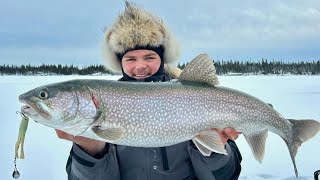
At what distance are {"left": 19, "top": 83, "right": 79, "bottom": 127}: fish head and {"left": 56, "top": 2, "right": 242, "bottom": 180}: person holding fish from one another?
225 millimetres

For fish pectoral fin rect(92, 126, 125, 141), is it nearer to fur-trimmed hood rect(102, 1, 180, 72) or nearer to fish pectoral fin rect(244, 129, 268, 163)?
fish pectoral fin rect(244, 129, 268, 163)

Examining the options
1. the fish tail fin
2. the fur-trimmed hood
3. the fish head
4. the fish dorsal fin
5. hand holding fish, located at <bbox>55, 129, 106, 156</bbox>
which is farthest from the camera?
the fur-trimmed hood

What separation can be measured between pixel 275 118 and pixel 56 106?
1393 mm

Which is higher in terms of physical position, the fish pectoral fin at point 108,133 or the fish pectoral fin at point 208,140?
the fish pectoral fin at point 108,133

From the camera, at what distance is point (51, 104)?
96.3 inches

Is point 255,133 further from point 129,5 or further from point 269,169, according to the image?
point 269,169

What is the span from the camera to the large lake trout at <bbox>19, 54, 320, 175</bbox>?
2.45m

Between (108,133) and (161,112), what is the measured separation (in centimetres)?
36

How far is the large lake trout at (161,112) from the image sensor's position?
2451 millimetres

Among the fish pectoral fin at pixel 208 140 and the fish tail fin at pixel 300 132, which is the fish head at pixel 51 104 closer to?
the fish pectoral fin at pixel 208 140

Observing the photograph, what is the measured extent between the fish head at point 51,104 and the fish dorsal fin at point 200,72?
0.73 m

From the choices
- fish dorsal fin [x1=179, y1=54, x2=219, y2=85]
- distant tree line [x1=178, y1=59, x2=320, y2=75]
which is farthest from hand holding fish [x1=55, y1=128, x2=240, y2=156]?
distant tree line [x1=178, y1=59, x2=320, y2=75]

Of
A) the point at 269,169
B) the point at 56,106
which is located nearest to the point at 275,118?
the point at 56,106

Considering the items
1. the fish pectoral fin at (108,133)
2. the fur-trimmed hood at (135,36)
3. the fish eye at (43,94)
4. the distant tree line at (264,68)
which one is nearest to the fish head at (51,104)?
the fish eye at (43,94)
